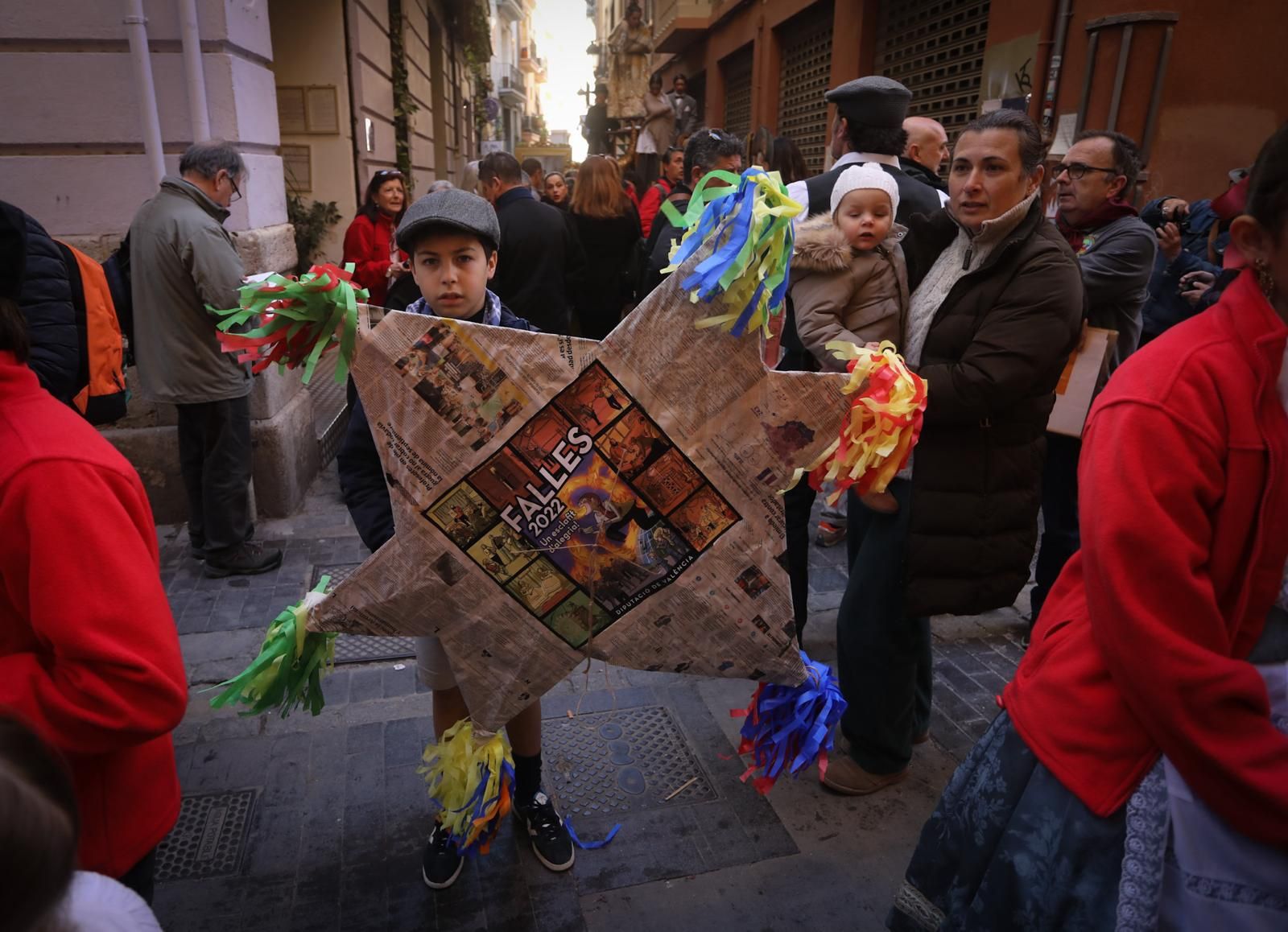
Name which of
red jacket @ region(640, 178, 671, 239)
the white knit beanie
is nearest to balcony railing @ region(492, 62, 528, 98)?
red jacket @ region(640, 178, 671, 239)

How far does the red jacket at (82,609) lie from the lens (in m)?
1.26

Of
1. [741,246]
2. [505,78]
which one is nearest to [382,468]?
[741,246]


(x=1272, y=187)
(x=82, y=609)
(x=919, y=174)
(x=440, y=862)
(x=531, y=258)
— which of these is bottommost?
(x=440, y=862)

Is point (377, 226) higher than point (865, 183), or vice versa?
point (865, 183)

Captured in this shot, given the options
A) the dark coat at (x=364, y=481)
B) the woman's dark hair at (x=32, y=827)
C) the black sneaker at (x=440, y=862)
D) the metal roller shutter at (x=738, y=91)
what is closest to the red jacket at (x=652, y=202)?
the dark coat at (x=364, y=481)

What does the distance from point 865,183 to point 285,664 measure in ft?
7.19

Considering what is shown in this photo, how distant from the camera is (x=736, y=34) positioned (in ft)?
53.5

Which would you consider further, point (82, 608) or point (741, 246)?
point (741, 246)

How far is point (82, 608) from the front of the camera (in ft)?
4.17

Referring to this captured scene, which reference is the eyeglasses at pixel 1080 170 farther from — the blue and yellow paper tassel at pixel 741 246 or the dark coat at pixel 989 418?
the blue and yellow paper tassel at pixel 741 246

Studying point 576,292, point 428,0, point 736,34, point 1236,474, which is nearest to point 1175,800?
point 1236,474

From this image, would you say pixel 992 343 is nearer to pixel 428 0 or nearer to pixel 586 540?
pixel 586 540

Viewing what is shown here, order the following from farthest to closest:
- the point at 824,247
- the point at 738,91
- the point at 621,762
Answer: the point at 738,91 → the point at 621,762 → the point at 824,247

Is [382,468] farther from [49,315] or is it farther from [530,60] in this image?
[530,60]
